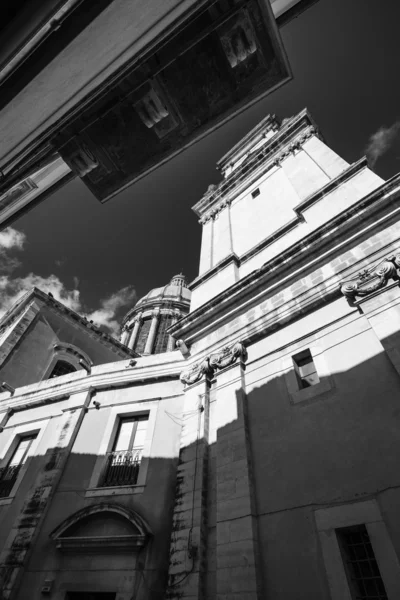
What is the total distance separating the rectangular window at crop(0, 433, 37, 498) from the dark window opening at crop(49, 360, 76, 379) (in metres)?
6.21

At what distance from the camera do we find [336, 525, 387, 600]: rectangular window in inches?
182

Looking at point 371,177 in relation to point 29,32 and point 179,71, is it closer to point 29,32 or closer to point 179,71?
point 179,71

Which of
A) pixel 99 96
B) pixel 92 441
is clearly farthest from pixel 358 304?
pixel 92 441

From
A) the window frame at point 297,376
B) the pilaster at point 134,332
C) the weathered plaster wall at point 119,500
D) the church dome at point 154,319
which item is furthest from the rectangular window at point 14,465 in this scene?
the pilaster at point 134,332

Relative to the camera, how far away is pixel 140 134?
10.9 ft

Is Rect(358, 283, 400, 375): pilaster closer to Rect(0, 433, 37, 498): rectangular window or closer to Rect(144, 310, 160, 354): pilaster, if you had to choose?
Rect(0, 433, 37, 498): rectangular window

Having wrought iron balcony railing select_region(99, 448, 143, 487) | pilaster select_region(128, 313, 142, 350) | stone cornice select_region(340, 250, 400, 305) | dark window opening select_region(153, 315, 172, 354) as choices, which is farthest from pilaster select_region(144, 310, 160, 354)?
stone cornice select_region(340, 250, 400, 305)

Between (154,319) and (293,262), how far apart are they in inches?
1102

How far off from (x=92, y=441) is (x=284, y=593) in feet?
22.1

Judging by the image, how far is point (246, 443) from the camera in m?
7.05

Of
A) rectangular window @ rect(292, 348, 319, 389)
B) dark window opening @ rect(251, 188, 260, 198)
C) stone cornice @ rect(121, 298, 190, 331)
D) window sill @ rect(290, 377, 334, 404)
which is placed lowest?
window sill @ rect(290, 377, 334, 404)

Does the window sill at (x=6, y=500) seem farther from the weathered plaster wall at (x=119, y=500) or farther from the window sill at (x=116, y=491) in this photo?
the window sill at (x=116, y=491)

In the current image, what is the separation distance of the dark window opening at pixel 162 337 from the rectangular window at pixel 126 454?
21.5 meters

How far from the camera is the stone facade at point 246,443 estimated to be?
17.5ft
